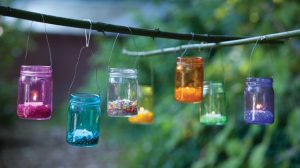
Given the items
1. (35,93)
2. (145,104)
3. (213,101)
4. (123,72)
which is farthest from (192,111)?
(35,93)

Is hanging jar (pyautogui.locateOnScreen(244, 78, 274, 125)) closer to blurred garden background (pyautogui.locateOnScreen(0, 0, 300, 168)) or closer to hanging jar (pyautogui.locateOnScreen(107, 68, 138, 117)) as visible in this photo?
blurred garden background (pyautogui.locateOnScreen(0, 0, 300, 168))

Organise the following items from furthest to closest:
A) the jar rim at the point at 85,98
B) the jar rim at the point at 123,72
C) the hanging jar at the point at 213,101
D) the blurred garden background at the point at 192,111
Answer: the blurred garden background at the point at 192,111 → the hanging jar at the point at 213,101 → the jar rim at the point at 123,72 → the jar rim at the point at 85,98

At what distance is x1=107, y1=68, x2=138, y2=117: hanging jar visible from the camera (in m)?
2.38

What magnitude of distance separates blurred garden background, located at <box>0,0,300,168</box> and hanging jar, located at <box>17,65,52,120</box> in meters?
0.46

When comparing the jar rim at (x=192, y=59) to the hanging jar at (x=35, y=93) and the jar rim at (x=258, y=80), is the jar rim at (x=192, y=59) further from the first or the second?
the hanging jar at (x=35, y=93)

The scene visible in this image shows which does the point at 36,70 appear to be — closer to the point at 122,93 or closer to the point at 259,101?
the point at 122,93

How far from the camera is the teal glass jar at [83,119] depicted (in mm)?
2191

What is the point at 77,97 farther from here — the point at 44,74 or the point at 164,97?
the point at 164,97

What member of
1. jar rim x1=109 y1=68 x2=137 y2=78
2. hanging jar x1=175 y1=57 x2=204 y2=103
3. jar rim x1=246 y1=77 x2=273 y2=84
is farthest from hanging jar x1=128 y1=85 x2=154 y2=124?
Answer: jar rim x1=246 y1=77 x2=273 y2=84

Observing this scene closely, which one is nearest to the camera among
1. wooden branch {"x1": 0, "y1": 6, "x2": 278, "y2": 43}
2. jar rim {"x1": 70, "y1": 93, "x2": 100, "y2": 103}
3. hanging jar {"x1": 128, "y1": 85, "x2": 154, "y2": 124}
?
wooden branch {"x1": 0, "y1": 6, "x2": 278, "y2": 43}

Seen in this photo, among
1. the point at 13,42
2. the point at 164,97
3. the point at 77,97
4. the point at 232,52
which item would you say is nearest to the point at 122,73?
the point at 77,97

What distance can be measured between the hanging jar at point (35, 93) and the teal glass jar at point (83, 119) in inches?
5.2

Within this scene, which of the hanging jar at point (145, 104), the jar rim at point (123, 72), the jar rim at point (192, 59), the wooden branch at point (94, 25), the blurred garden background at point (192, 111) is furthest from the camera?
the blurred garden background at point (192, 111)

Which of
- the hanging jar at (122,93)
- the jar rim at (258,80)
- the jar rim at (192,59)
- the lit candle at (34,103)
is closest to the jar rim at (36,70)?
the lit candle at (34,103)
